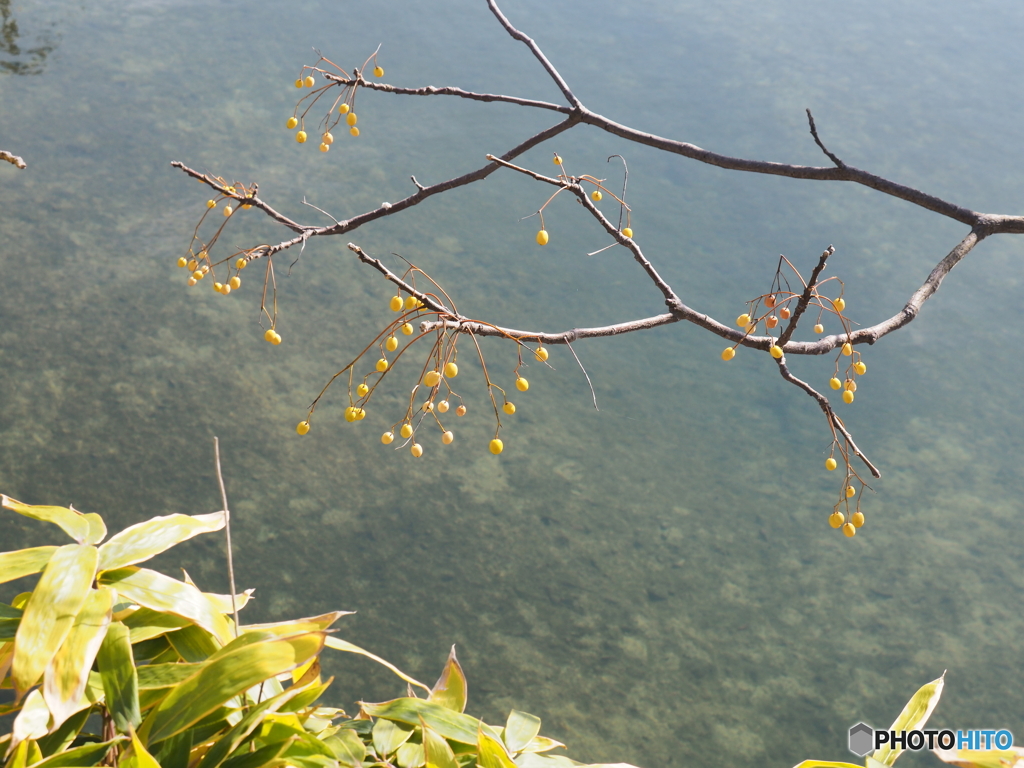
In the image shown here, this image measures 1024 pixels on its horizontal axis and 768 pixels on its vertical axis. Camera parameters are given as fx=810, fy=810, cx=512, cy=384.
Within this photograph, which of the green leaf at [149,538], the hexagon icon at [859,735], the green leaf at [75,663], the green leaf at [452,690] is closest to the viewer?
the green leaf at [75,663]

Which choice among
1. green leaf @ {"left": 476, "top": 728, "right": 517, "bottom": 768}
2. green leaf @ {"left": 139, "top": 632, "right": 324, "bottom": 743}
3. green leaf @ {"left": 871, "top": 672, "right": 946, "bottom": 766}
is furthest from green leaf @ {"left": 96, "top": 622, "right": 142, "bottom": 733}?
green leaf @ {"left": 871, "top": 672, "right": 946, "bottom": 766}

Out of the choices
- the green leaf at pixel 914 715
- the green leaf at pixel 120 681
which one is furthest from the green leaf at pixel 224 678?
the green leaf at pixel 914 715

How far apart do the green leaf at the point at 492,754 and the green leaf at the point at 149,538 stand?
11.2 inches

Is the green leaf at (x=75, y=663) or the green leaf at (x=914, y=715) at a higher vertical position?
the green leaf at (x=75, y=663)

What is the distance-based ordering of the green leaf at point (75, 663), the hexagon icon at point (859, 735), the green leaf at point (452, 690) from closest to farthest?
the green leaf at point (75, 663) < the green leaf at point (452, 690) < the hexagon icon at point (859, 735)

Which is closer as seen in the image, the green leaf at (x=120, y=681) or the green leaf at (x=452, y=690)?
the green leaf at (x=120, y=681)

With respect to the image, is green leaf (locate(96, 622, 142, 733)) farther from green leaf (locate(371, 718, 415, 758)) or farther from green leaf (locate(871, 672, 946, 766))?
green leaf (locate(871, 672, 946, 766))

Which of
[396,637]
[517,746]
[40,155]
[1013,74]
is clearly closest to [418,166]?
[40,155]

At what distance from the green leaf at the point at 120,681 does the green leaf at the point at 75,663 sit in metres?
0.02

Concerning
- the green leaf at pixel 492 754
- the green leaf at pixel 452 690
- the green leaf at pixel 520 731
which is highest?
the green leaf at pixel 492 754

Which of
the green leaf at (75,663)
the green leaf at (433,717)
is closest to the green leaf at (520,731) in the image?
the green leaf at (433,717)

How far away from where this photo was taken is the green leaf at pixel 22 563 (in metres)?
0.66

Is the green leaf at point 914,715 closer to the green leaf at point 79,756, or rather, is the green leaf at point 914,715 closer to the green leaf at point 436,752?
the green leaf at point 436,752

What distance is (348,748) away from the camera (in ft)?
2.26
